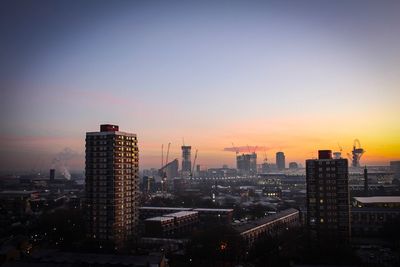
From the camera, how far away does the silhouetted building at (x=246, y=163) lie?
131 m

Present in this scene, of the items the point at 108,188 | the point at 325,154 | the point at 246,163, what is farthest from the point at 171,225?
the point at 246,163

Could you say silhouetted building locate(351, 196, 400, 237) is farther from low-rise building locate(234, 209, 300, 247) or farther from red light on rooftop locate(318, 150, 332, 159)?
red light on rooftop locate(318, 150, 332, 159)

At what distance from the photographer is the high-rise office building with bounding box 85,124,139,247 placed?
22875mm

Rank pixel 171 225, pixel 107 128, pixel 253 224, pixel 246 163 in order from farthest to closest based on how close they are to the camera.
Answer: pixel 246 163
pixel 171 225
pixel 253 224
pixel 107 128

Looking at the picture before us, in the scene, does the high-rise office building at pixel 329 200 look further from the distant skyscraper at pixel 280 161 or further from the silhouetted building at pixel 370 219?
the distant skyscraper at pixel 280 161

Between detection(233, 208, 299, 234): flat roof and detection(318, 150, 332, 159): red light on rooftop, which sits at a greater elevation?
detection(318, 150, 332, 159): red light on rooftop

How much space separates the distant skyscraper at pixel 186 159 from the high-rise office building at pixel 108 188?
93.1 metres

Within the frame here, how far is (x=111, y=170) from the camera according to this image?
23.2m

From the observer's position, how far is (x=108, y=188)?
2302cm

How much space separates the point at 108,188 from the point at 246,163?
111m

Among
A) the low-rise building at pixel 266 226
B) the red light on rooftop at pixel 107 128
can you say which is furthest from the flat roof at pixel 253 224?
→ the red light on rooftop at pixel 107 128

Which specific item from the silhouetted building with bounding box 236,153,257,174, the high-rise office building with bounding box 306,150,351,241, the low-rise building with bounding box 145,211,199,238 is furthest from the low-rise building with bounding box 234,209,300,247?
the silhouetted building with bounding box 236,153,257,174

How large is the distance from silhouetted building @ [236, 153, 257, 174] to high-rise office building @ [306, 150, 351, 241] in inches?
4196

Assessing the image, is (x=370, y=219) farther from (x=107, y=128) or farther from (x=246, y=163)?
(x=246, y=163)
